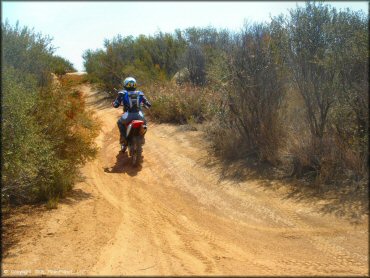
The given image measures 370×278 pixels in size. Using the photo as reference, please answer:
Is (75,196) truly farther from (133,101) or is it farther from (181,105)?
(181,105)

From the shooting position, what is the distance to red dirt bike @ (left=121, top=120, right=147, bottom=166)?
913 cm

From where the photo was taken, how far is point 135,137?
30.1 ft

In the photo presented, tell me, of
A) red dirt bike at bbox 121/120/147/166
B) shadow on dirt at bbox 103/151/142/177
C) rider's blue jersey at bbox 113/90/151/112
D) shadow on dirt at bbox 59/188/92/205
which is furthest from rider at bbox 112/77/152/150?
shadow on dirt at bbox 59/188/92/205

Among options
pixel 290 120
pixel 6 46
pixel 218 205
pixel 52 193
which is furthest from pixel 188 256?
pixel 6 46

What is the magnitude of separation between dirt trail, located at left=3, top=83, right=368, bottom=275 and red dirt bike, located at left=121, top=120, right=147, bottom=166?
3.01 ft

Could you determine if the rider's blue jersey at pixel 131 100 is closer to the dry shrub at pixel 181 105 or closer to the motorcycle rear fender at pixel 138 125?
the motorcycle rear fender at pixel 138 125

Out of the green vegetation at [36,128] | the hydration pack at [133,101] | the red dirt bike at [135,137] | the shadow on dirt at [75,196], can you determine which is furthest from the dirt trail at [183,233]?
the hydration pack at [133,101]

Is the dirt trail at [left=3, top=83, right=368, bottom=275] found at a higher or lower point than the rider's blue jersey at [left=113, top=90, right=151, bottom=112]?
lower

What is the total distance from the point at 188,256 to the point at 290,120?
15.0ft

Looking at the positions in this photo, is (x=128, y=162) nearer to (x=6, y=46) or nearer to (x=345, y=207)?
(x=6, y=46)

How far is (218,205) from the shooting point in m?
6.93

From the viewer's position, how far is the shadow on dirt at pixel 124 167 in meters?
9.06

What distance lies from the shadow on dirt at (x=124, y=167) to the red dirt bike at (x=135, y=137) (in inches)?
6.4

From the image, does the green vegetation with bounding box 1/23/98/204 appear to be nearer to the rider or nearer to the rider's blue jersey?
the rider
